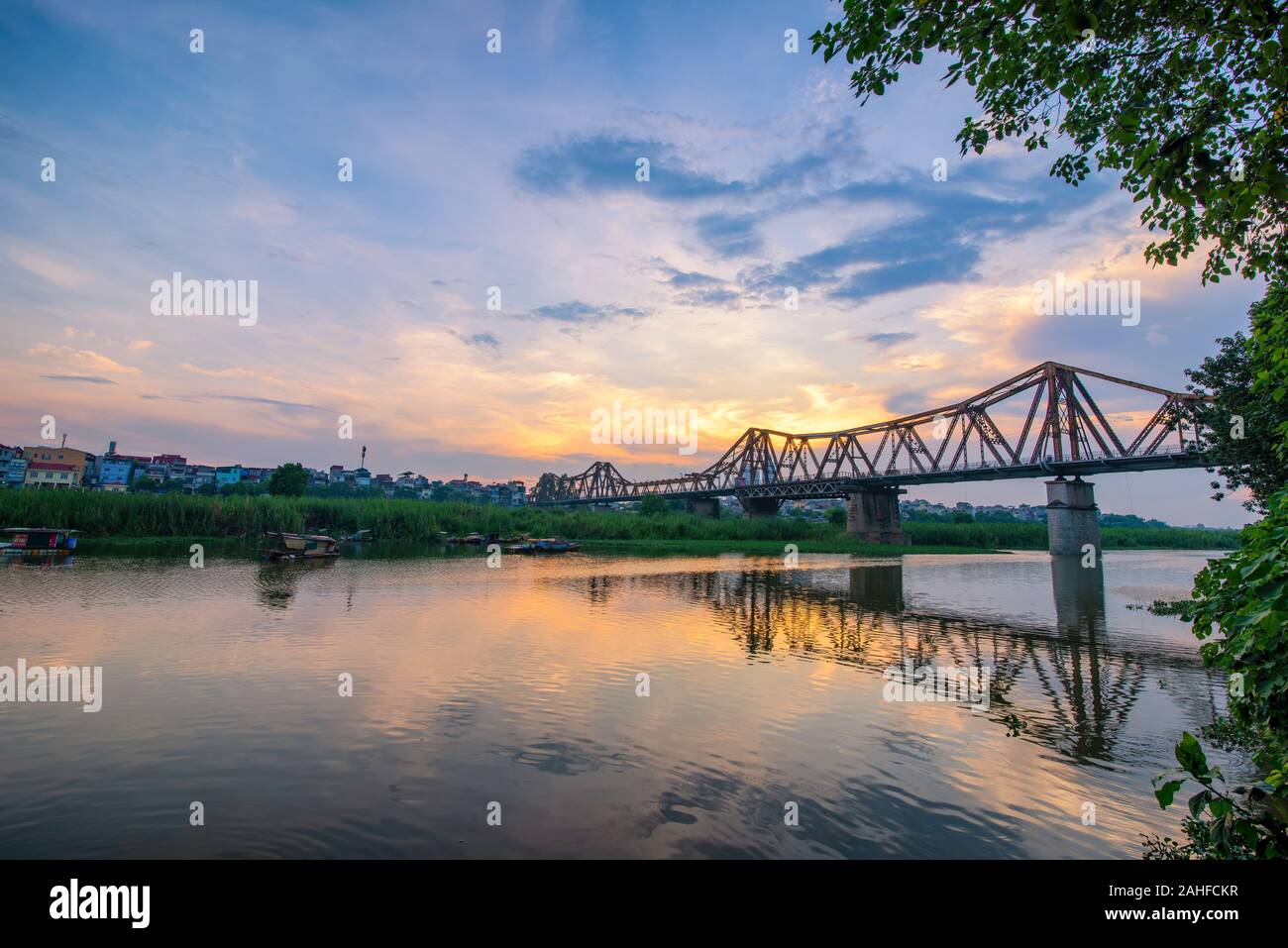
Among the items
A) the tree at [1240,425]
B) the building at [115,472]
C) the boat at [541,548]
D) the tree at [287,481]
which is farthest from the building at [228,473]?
the tree at [1240,425]

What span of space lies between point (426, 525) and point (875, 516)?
215 ft

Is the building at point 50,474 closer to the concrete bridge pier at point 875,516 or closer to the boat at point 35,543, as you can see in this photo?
the boat at point 35,543

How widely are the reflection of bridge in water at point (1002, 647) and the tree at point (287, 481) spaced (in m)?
74.6

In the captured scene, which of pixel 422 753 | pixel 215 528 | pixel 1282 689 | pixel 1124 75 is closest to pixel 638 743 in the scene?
pixel 422 753

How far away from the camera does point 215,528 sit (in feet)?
180

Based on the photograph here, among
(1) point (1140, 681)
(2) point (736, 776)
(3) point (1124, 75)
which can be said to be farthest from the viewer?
(1) point (1140, 681)

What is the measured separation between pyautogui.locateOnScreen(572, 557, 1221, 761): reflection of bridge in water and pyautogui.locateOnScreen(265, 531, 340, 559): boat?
20507 millimetres

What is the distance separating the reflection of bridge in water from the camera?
39.9 feet

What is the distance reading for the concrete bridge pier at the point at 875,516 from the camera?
96062 millimetres

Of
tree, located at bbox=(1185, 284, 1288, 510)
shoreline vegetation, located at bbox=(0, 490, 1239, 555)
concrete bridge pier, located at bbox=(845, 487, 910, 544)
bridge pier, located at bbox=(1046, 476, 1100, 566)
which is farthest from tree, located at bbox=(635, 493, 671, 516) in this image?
tree, located at bbox=(1185, 284, 1288, 510)

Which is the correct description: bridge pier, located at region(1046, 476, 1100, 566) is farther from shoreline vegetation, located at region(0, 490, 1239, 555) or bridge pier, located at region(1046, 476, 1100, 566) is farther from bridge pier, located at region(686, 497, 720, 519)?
bridge pier, located at region(686, 497, 720, 519)
